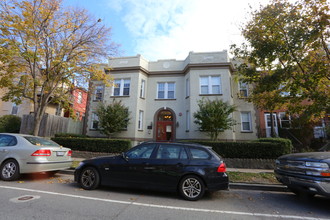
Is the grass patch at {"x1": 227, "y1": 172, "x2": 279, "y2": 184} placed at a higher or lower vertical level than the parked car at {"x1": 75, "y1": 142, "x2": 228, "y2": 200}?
lower

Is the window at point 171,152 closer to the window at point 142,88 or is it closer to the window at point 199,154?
the window at point 199,154

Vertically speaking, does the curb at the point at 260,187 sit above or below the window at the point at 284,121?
below

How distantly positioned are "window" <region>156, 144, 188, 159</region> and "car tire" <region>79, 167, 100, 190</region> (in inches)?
79.1

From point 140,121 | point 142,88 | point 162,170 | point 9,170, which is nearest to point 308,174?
point 162,170

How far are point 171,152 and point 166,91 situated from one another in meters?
11.5

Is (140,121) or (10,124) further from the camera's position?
(10,124)

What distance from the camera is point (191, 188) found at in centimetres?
496

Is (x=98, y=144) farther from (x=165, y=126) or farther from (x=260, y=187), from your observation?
(x=260, y=187)

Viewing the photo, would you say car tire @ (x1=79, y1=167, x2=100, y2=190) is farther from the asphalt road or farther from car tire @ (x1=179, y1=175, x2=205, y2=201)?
car tire @ (x1=179, y1=175, x2=205, y2=201)

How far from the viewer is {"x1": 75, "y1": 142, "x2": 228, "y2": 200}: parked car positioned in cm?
496

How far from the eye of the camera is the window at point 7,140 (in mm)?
6617

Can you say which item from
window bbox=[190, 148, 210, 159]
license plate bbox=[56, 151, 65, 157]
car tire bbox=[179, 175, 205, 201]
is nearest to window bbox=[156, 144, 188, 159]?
window bbox=[190, 148, 210, 159]

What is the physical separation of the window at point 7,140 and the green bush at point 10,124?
12849 mm

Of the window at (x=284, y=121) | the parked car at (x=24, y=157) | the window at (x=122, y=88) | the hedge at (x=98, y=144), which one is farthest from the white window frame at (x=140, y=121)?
the window at (x=284, y=121)
